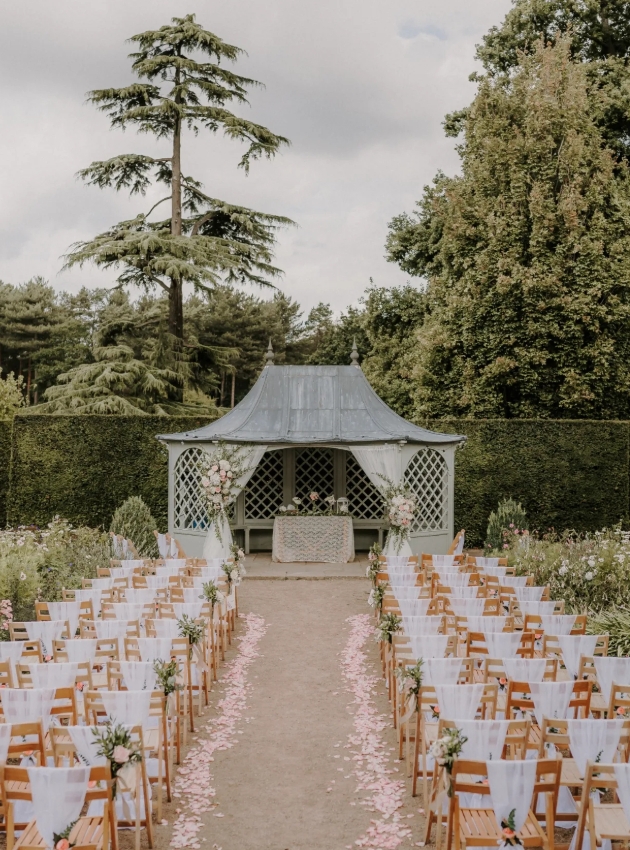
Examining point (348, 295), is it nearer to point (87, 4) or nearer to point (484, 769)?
point (87, 4)

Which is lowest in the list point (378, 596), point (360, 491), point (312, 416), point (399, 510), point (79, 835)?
point (79, 835)

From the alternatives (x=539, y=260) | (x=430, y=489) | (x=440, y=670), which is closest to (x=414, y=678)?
(x=440, y=670)

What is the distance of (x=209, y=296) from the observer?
2275cm

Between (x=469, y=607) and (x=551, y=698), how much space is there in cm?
308

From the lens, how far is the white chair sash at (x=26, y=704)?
5297mm

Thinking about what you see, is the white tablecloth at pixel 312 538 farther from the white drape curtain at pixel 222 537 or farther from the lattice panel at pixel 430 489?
the lattice panel at pixel 430 489

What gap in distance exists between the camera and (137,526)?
15.1 m

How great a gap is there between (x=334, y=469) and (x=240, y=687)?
9382 mm

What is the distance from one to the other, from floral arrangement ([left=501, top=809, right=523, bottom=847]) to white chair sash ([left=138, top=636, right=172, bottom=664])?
10.7ft

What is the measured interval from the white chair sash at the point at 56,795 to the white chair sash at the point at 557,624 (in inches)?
193

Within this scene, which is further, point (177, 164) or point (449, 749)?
point (177, 164)

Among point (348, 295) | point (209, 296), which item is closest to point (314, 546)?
point (209, 296)

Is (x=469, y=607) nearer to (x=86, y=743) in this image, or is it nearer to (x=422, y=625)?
(x=422, y=625)

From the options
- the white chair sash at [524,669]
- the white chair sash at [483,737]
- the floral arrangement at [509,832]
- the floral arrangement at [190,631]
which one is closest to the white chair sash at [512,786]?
the floral arrangement at [509,832]
